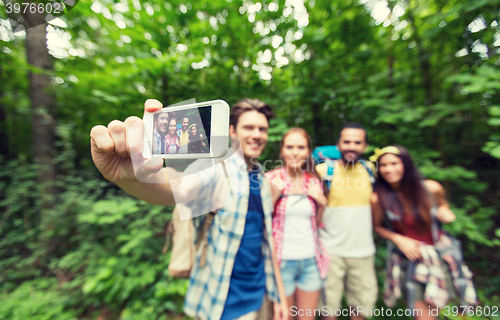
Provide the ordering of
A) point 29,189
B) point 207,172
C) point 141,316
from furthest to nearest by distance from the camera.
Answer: point 29,189 < point 141,316 < point 207,172

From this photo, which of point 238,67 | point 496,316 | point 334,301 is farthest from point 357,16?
point 496,316

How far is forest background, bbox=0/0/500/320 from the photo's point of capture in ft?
7.03

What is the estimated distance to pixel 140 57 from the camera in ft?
7.47

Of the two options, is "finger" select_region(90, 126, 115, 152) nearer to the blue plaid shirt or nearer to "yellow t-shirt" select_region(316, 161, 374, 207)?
the blue plaid shirt

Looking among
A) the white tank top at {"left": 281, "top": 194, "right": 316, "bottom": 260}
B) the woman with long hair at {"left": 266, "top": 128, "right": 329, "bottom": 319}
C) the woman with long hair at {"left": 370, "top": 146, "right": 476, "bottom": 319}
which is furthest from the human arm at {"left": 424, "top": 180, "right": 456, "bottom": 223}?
the white tank top at {"left": 281, "top": 194, "right": 316, "bottom": 260}

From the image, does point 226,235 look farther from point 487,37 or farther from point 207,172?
point 487,37

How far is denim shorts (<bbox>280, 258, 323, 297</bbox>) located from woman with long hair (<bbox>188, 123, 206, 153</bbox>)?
1.31 metres

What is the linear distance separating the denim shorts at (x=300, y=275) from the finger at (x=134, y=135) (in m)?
1.44

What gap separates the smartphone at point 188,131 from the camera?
29.0 inches

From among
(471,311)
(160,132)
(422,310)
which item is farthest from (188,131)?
(471,311)

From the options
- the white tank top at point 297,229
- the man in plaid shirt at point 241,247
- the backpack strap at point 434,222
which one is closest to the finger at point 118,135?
the man in plaid shirt at point 241,247

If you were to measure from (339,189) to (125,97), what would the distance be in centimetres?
269

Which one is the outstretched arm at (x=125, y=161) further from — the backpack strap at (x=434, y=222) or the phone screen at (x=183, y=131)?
the backpack strap at (x=434, y=222)

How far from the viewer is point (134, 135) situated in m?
0.73
